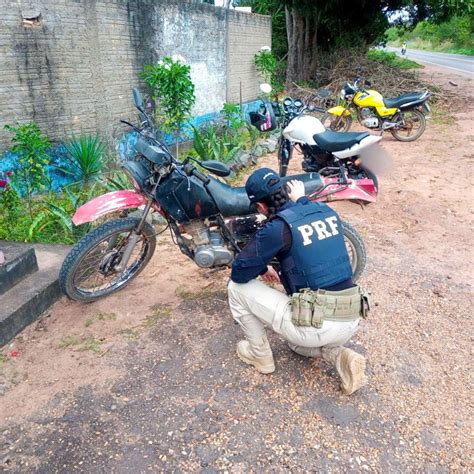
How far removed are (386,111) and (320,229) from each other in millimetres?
6633

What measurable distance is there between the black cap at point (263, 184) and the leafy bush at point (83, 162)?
2883 mm

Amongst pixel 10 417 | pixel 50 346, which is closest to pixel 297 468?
pixel 10 417

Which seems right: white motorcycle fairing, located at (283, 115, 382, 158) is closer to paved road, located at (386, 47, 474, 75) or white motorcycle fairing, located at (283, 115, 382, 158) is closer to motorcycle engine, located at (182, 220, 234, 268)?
motorcycle engine, located at (182, 220, 234, 268)

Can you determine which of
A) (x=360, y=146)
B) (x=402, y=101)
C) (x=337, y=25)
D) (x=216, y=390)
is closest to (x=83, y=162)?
(x=360, y=146)

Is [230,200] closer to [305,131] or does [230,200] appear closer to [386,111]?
[305,131]

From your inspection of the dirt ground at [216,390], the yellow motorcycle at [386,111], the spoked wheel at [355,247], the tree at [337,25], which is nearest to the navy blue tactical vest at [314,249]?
the dirt ground at [216,390]

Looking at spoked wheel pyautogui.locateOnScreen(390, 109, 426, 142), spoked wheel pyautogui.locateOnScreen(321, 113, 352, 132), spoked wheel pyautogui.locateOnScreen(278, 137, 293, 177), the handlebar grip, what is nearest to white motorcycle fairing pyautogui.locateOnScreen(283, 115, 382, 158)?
spoked wheel pyautogui.locateOnScreen(278, 137, 293, 177)

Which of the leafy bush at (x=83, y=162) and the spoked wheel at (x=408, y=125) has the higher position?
the leafy bush at (x=83, y=162)

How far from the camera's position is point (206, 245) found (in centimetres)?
295

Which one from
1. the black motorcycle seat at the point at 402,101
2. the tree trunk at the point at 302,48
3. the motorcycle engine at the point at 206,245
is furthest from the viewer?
the tree trunk at the point at 302,48

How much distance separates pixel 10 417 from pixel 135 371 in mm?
650

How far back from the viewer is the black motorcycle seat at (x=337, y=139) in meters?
4.13

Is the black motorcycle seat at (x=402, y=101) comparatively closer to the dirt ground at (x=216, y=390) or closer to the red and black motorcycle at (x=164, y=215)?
the dirt ground at (x=216, y=390)

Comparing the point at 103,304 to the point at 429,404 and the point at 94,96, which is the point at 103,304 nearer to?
the point at 429,404
